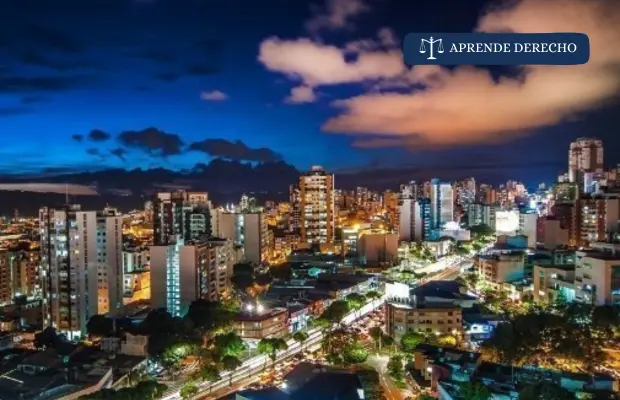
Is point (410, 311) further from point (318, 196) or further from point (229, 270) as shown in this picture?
point (318, 196)

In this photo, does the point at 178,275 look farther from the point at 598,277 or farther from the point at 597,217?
the point at 597,217

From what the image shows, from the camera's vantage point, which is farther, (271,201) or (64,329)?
(271,201)

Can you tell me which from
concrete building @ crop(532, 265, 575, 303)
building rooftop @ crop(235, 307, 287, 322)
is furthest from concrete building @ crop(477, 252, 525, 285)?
building rooftop @ crop(235, 307, 287, 322)

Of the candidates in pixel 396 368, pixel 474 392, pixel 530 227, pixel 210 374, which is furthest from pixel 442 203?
pixel 474 392

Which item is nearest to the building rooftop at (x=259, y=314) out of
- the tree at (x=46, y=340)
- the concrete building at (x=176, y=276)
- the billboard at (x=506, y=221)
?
the concrete building at (x=176, y=276)

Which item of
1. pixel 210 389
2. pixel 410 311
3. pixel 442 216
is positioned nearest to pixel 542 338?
pixel 410 311

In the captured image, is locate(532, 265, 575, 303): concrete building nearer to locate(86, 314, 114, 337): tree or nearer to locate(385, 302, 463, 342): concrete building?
locate(385, 302, 463, 342): concrete building
